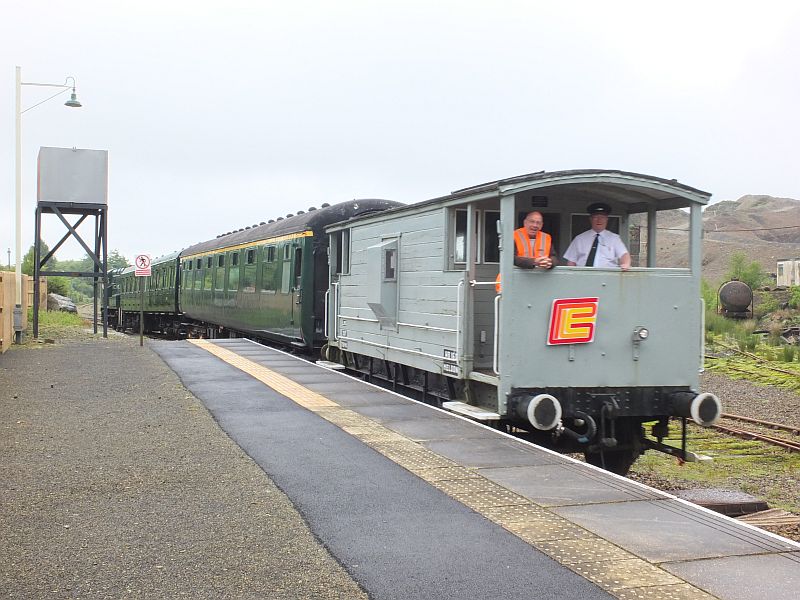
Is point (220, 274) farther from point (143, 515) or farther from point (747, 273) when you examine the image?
point (747, 273)

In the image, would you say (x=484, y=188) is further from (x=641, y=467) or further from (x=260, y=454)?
(x=641, y=467)

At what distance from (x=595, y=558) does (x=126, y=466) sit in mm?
4109

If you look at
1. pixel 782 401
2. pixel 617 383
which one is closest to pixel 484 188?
pixel 617 383

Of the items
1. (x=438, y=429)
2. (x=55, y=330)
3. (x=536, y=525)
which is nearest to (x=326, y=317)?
(x=438, y=429)

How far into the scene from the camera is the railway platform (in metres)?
4.62

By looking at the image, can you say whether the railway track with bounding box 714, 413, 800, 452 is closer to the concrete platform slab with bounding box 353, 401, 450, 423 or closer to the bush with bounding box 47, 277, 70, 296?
the concrete platform slab with bounding box 353, 401, 450, 423

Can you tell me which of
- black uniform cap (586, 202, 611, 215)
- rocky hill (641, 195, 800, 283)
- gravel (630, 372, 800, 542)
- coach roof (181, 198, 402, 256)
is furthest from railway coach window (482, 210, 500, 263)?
rocky hill (641, 195, 800, 283)

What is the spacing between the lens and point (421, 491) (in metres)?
6.44

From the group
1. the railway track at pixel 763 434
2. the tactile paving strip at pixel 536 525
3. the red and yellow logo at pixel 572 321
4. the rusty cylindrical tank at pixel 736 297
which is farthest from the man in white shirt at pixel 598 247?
the rusty cylindrical tank at pixel 736 297

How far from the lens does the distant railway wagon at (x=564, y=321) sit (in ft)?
27.9

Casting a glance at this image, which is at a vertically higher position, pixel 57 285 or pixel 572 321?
pixel 57 285

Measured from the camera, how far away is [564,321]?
8.58 m

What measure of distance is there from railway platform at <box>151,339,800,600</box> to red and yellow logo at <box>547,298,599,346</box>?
1.16m

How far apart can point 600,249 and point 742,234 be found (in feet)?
288
